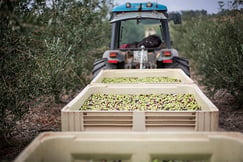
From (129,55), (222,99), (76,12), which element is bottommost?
(222,99)

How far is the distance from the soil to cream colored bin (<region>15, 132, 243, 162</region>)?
1747mm

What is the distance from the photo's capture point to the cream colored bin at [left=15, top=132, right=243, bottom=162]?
2311 mm

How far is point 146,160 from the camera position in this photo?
90.7 inches

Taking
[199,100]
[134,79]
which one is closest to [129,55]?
[134,79]

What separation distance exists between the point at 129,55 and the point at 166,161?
4.37m

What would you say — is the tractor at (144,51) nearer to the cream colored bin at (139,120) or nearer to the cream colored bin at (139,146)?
the cream colored bin at (139,120)

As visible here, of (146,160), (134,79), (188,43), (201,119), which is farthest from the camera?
(188,43)

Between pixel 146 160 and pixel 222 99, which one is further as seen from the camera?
pixel 222 99

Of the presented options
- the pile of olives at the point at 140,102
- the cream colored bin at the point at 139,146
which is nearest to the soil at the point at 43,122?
the pile of olives at the point at 140,102

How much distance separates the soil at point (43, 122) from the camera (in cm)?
429

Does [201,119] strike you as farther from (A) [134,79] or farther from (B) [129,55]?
(B) [129,55]

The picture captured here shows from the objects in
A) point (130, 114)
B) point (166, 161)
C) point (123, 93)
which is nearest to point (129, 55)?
point (123, 93)

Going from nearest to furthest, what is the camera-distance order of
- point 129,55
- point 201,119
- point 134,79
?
point 201,119 → point 134,79 → point 129,55

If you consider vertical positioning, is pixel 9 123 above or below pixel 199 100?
below
